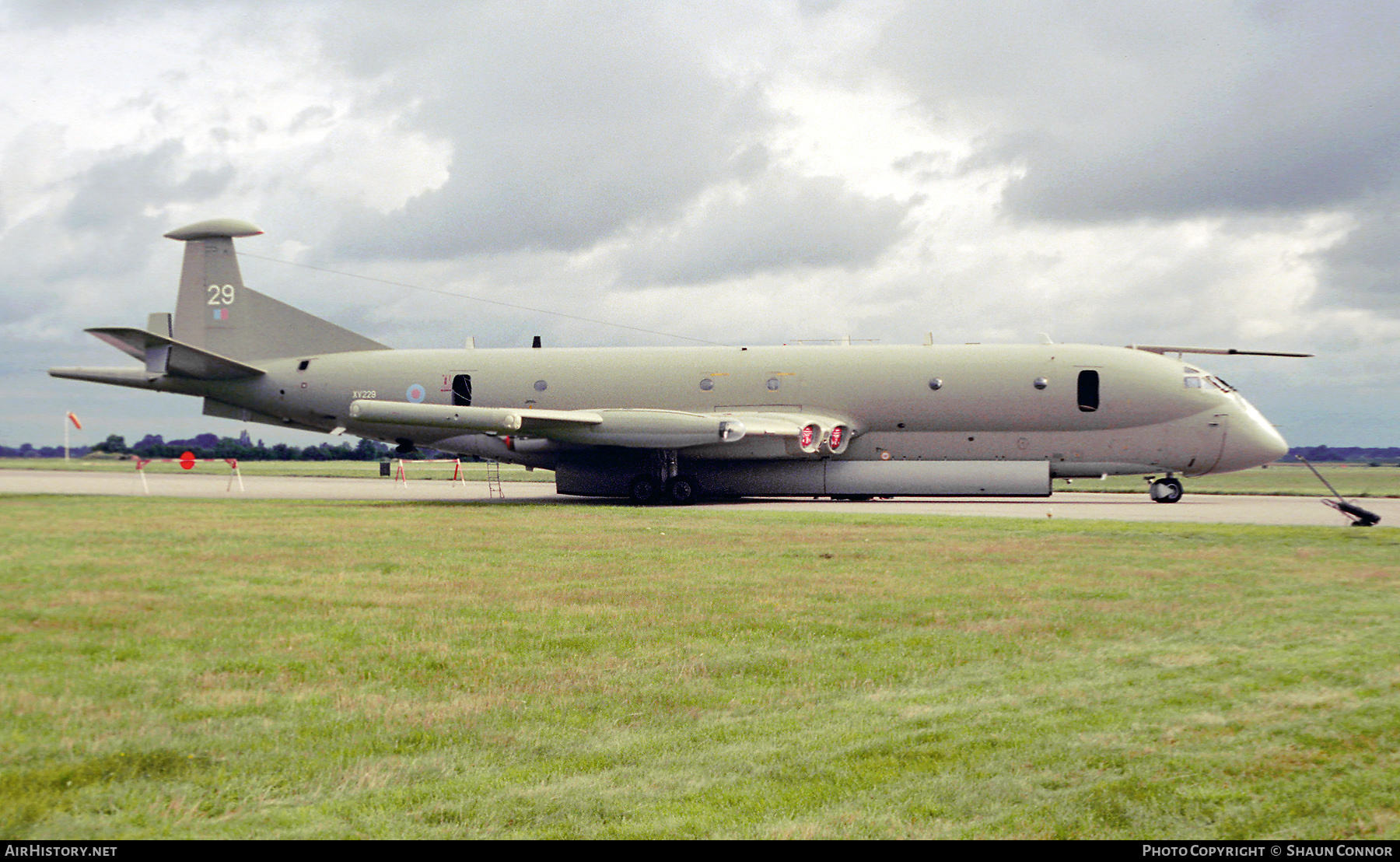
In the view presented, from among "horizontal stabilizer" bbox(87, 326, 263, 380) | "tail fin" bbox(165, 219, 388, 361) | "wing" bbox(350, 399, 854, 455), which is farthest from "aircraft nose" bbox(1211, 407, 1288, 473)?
"horizontal stabilizer" bbox(87, 326, 263, 380)

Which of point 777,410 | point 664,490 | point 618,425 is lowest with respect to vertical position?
point 664,490

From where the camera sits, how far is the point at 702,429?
23859 mm

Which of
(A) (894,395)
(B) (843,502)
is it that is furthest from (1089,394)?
(B) (843,502)

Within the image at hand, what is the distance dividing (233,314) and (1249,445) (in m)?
27.3

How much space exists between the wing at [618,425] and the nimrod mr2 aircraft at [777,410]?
0.05m

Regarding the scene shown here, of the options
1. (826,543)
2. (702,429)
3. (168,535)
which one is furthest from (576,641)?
(702,429)

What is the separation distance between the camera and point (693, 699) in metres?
5.88

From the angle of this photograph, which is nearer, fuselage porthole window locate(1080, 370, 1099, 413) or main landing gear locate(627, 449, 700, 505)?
fuselage porthole window locate(1080, 370, 1099, 413)

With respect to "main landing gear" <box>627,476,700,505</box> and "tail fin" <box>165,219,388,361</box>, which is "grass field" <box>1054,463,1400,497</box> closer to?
"main landing gear" <box>627,476,700,505</box>

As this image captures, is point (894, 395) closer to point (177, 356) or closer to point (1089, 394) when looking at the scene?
point (1089, 394)

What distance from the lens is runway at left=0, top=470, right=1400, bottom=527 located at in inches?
781

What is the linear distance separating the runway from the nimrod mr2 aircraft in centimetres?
85

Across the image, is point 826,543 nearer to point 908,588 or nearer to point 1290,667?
point 908,588

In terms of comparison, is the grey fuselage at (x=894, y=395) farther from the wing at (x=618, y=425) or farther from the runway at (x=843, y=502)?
the runway at (x=843, y=502)
